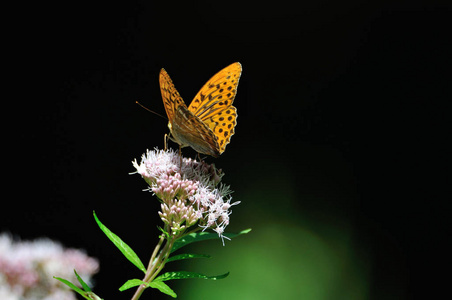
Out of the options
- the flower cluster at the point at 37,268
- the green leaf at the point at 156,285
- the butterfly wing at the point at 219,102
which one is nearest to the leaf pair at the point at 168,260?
the green leaf at the point at 156,285

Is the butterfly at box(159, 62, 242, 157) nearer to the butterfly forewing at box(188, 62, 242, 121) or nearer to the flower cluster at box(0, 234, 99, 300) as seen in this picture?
the butterfly forewing at box(188, 62, 242, 121)

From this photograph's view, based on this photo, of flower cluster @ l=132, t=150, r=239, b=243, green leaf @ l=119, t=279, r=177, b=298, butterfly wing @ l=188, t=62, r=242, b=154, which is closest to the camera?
green leaf @ l=119, t=279, r=177, b=298

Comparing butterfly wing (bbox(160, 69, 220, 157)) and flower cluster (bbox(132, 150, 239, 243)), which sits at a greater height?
butterfly wing (bbox(160, 69, 220, 157))

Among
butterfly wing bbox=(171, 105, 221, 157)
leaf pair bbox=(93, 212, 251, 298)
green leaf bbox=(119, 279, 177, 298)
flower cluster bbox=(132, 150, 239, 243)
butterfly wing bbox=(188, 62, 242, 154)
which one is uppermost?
butterfly wing bbox=(188, 62, 242, 154)

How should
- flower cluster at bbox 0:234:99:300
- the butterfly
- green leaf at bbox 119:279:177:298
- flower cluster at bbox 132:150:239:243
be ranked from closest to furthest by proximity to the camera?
flower cluster at bbox 0:234:99:300, green leaf at bbox 119:279:177:298, flower cluster at bbox 132:150:239:243, the butterfly

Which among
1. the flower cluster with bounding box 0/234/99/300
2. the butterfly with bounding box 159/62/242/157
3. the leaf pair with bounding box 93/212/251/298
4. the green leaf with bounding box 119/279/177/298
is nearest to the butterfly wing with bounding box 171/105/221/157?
the butterfly with bounding box 159/62/242/157

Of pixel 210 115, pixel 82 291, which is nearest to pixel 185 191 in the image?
pixel 210 115

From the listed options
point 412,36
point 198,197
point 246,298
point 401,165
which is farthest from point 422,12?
point 198,197
